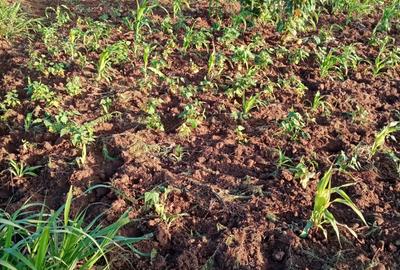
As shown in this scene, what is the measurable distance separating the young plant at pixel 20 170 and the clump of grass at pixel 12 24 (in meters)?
1.71

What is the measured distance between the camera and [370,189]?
3188mm

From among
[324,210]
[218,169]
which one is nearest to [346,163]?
[324,210]

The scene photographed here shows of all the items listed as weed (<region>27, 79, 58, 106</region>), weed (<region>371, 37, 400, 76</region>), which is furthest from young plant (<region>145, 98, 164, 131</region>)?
weed (<region>371, 37, 400, 76</region>)

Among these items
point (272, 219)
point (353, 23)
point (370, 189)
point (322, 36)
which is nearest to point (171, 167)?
point (272, 219)

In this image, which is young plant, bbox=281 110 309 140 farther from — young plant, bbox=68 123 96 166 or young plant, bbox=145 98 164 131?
young plant, bbox=68 123 96 166

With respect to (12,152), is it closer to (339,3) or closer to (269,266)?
(269,266)

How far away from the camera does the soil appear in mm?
2777

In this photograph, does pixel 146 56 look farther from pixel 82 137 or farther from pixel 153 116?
pixel 82 137

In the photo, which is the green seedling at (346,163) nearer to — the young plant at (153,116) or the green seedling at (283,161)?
the green seedling at (283,161)

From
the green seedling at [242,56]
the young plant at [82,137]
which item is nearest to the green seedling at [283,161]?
the green seedling at [242,56]

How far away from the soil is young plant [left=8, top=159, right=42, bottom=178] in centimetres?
4

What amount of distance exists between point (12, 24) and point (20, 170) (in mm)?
1868

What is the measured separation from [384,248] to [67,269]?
166 cm

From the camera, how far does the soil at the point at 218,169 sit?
2.78m
